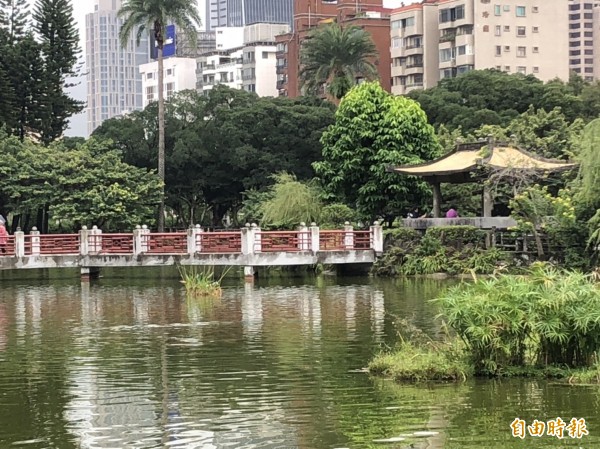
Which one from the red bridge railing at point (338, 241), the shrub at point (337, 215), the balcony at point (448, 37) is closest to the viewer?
the red bridge railing at point (338, 241)

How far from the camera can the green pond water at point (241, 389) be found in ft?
31.2

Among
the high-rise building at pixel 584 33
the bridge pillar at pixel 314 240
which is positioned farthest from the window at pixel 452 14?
the high-rise building at pixel 584 33

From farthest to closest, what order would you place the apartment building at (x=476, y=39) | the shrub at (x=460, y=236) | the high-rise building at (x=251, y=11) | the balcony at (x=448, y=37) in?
the high-rise building at (x=251, y=11) → the balcony at (x=448, y=37) → the apartment building at (x=476, y=39) → the shrub at (x=460, y=236)

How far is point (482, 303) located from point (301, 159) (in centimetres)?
3519

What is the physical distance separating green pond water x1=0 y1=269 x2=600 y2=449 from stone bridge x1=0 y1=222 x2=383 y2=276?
8796 millimetres

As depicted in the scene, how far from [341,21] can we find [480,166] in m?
45.0

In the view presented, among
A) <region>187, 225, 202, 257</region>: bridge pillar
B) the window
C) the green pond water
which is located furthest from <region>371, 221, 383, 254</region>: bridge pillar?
the window

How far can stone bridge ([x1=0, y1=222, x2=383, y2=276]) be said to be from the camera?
98.5 feet

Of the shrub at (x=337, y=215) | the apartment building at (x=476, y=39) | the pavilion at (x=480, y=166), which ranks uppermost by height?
the apartment building at (x=476, y=39)

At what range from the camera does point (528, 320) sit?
1092cm

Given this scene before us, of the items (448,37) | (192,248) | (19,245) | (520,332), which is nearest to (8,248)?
(19,245)

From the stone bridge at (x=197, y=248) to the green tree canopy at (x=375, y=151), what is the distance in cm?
281

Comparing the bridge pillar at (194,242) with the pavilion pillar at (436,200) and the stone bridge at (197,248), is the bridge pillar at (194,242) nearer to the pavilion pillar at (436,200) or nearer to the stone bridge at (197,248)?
the stone bridge at (197,248)

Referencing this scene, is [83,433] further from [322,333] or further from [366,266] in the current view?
[366,266]
